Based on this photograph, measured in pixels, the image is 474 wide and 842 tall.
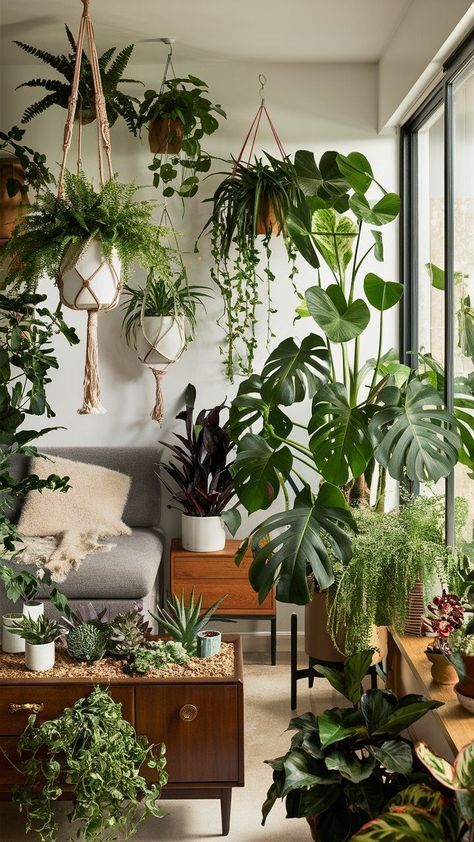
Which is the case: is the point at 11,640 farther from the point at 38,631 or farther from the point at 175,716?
the point at 175,716

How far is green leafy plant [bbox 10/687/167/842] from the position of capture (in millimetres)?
2477

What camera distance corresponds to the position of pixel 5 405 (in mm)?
2488

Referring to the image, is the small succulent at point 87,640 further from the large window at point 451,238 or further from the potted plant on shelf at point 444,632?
the large window at point 451,238

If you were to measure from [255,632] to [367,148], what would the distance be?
2.55 meters

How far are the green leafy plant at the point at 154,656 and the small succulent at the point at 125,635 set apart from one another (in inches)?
1.0

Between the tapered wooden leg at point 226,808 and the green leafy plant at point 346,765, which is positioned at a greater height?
the green leafy plant at point 346,765

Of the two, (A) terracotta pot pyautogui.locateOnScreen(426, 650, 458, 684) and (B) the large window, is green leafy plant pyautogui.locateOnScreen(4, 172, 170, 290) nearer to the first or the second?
(B) the large window

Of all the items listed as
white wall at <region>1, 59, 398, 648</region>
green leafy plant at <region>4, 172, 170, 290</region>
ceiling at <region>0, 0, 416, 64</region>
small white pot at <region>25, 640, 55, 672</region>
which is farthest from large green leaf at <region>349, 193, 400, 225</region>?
small white pot at <region>25, 640, 55, 672</region>

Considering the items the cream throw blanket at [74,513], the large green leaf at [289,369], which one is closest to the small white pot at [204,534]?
the cream throw blanket at [74,513]

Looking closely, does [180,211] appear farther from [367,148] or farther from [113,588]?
[113,588]

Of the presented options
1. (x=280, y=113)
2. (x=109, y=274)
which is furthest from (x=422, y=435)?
(x=280, y=113)

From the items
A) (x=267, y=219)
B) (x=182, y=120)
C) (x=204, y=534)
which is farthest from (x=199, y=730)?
(x=182, y=120)

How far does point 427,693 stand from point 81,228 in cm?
178

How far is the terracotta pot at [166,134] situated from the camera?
4133mm
